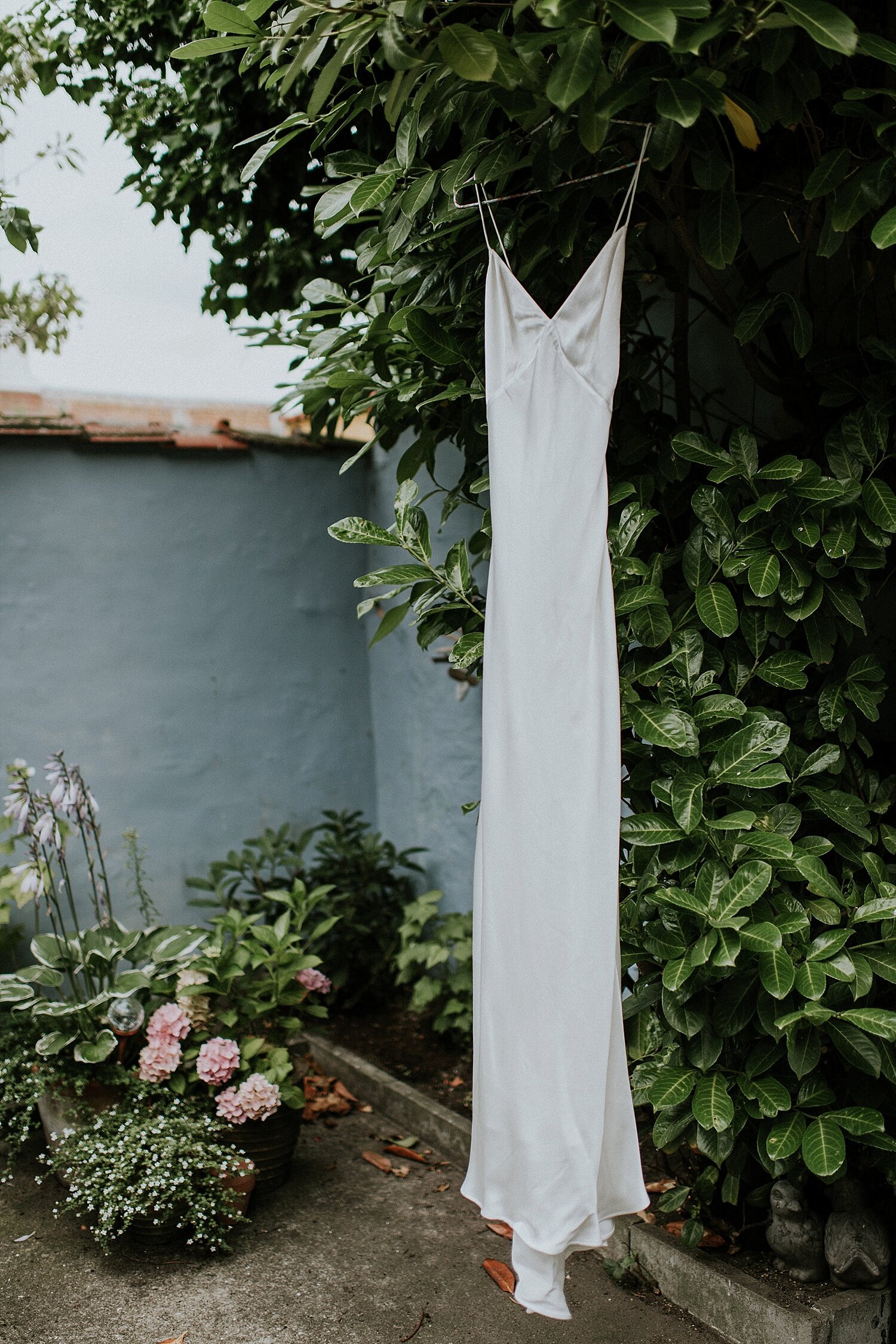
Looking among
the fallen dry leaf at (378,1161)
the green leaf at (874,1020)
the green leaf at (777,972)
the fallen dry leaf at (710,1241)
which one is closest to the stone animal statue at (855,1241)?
the fallen dry leaf at (710,1241)

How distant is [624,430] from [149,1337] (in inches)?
97.1

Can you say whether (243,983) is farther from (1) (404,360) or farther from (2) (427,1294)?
(1) (404,360)

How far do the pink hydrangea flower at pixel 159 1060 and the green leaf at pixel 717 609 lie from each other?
Answer: 196cm

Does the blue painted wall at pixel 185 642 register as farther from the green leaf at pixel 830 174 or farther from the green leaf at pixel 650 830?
the green leaf at pixel 830 174

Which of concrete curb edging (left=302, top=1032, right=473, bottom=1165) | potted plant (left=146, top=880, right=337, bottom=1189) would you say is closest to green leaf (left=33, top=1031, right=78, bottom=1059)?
potted plant (left=146, top=880, right=337, bottom=1189)

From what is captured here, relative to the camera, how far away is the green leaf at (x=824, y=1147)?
201 centimetres

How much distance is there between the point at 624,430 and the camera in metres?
2.48

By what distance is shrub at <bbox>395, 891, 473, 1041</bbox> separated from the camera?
3777 millimetres

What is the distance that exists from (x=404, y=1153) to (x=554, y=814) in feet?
6.52

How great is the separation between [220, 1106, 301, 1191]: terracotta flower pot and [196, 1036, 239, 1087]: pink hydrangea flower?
138mm

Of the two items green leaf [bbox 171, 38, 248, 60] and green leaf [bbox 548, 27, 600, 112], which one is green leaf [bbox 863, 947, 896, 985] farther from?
green leaf [bbox 171, 38, 248, 60]

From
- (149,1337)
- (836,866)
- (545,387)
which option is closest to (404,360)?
(545,387)

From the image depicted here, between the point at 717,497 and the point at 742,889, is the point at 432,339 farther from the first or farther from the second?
the point at 742,889

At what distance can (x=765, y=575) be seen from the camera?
2123mm
